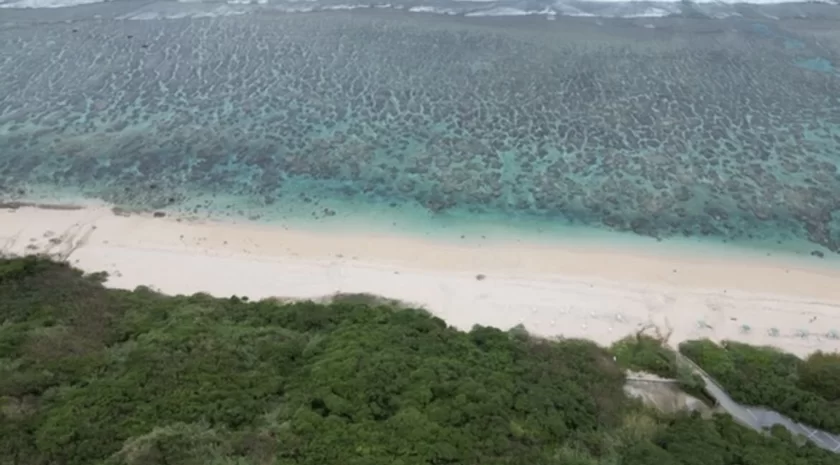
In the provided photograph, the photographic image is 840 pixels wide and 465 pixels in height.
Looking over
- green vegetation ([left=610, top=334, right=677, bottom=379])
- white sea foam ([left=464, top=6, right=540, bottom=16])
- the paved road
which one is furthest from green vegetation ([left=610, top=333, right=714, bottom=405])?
white sea foam ([left=464, top=6, right=540, bottom=16])

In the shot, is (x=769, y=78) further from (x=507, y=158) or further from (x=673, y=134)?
(x=507, y=158)

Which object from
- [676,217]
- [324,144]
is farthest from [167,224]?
[676,217]

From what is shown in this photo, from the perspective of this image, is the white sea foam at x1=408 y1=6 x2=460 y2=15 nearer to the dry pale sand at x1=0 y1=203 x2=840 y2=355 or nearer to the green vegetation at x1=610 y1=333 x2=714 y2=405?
the dry pale sand at x1=0 y1=203 x2=840 y2=355

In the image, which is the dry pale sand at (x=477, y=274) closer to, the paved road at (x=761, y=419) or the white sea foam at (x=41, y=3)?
the paved road at (x=761, y=419)

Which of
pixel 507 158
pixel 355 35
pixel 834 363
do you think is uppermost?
pixel 355 35

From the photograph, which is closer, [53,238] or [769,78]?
[53,238]

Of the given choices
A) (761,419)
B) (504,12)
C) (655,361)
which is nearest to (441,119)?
(504,12)
